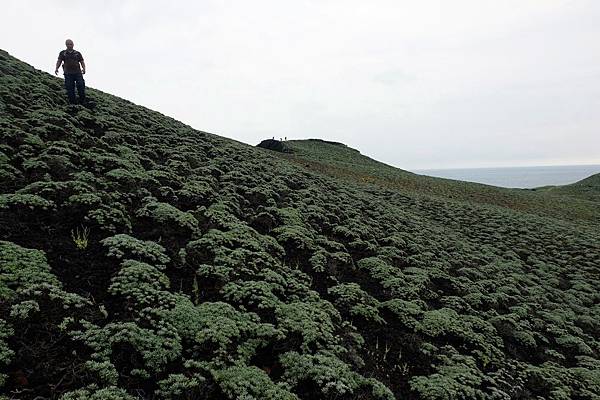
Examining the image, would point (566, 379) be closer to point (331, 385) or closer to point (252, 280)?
point (331, 385)

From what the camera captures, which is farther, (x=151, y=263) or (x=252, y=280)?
(x=252, y=280)

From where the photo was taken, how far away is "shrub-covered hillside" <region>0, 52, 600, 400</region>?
7945 millimetres

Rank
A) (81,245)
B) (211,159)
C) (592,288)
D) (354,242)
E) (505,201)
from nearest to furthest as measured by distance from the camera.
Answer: (81,245) < (354,242) < (592,288) < (211,159) < (505,201)

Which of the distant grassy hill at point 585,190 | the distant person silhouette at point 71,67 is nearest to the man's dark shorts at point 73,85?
the distant person silhouette at point 71,67

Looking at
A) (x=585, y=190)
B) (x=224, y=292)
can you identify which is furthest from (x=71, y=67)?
(x=585, y=190)

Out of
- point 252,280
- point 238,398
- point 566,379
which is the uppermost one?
point 252,280

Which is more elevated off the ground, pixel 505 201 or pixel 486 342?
pixel 505 201

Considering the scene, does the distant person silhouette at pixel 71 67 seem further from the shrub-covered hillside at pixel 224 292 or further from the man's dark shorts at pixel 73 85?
the shrub-covered hillside at pixel 224 292

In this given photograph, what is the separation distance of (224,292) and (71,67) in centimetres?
1963

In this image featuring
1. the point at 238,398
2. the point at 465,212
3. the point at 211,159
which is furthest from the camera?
the point at 465,212

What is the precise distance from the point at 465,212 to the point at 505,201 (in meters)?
17.1

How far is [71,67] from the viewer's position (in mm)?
22125

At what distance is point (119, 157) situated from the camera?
17984 mm

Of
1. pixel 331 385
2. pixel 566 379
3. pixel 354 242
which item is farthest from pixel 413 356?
pixel 354 242
